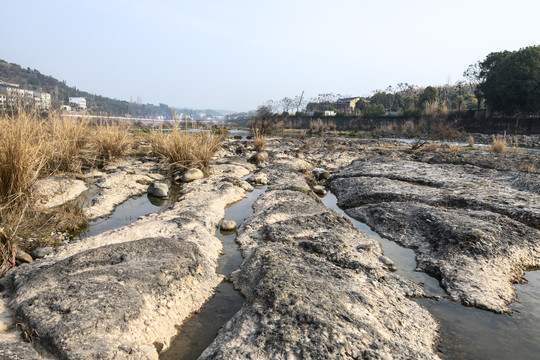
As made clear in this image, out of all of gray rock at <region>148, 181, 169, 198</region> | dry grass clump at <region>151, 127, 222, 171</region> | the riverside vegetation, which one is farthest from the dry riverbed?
dry grass clump at <region>151, 127, 222, 171</region>

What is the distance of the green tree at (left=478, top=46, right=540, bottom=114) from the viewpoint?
23562 mm

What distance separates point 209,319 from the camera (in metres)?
1.90

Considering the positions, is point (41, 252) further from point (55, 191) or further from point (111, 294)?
point (55, 191)

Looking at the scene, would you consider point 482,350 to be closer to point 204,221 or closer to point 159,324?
point 159,324

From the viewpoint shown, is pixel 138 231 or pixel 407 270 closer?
A: pixel 407 270

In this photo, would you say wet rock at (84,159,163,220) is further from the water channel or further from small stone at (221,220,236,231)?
the water channel

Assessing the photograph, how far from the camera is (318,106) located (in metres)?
59.8

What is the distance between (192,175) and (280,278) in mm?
4014

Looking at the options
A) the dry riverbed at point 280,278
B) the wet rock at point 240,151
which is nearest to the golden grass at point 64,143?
the dry riverbed at point 280,278

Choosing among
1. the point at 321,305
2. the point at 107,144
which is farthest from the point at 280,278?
the point at 107,144

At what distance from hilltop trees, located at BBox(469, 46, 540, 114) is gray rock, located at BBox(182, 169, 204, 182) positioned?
2717cm

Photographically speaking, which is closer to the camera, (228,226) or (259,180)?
(228,226)

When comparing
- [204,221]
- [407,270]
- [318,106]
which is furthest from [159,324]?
[318,106]

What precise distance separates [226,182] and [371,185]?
2363 mm
